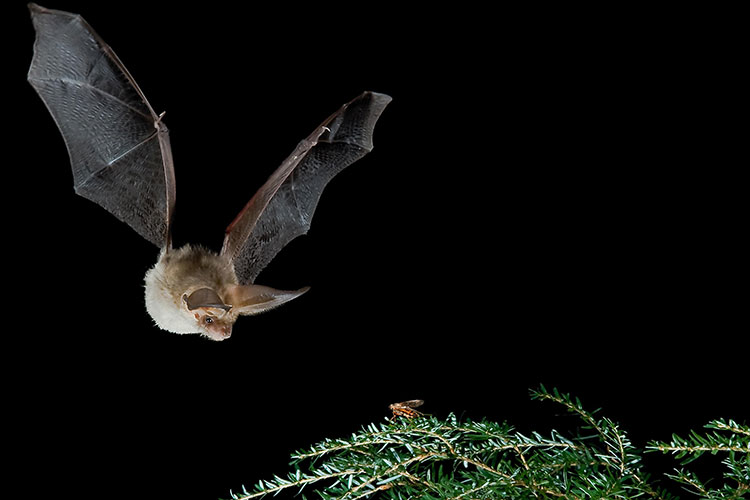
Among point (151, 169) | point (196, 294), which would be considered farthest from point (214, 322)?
point (151, 169)

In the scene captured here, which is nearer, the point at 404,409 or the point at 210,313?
the point at 404,409

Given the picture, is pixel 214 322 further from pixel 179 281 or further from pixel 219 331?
pixel 179 281

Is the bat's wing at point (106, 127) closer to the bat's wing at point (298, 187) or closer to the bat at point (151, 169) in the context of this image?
the bat at point (151, 169)

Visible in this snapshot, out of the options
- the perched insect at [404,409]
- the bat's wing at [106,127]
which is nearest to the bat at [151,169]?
the bat's wing at [106,127]

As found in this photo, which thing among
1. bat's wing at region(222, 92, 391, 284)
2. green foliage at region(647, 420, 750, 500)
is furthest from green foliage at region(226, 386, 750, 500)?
bat's wing at region(222, 92, 391, 284)

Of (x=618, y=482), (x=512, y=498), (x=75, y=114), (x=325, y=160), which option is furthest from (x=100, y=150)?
(x=618, y=482)
